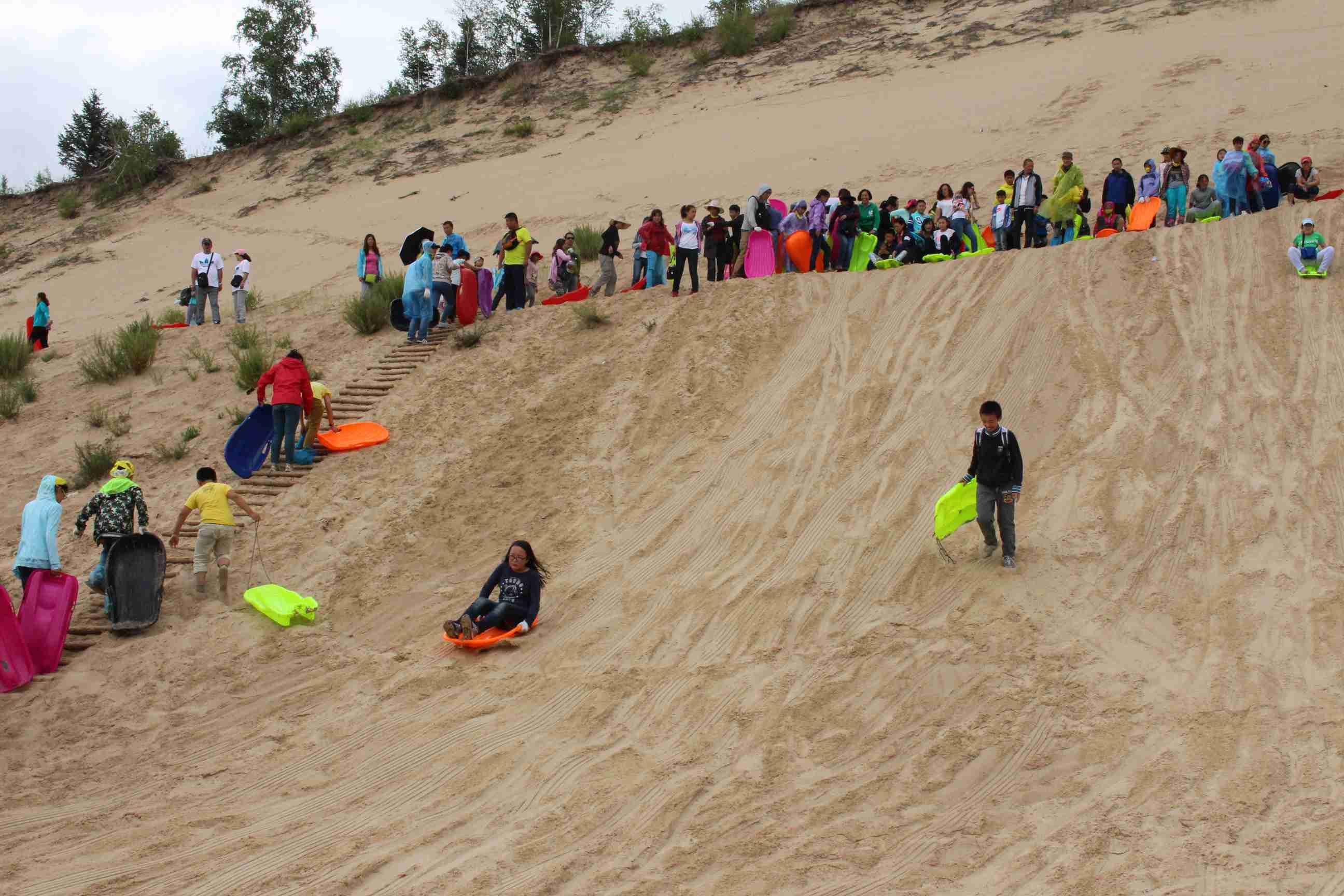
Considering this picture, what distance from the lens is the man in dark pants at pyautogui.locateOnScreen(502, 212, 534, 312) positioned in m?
14.6

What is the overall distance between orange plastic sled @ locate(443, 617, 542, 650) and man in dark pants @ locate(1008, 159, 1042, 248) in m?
8.61

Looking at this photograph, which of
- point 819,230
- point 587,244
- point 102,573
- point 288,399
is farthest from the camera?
point 587,244

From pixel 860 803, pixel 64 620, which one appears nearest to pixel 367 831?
pixel 860 803

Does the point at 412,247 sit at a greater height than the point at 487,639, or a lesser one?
greater

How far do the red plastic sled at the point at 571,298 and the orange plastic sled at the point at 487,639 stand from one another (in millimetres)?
7009

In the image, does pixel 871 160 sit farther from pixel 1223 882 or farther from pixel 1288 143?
pixel 1223 882

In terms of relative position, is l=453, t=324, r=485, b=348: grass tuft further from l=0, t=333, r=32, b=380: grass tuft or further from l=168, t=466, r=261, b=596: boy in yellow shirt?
l=0, t=333, r=32, b=380: grass tuft

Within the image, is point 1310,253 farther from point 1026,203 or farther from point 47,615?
point 47,615

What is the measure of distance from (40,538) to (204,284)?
900cm

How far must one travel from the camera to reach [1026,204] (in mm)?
14086

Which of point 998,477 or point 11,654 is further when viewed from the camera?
point 998,477

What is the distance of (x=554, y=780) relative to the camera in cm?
673

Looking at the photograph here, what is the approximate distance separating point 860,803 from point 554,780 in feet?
5.61

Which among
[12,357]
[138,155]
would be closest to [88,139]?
[138,155]
